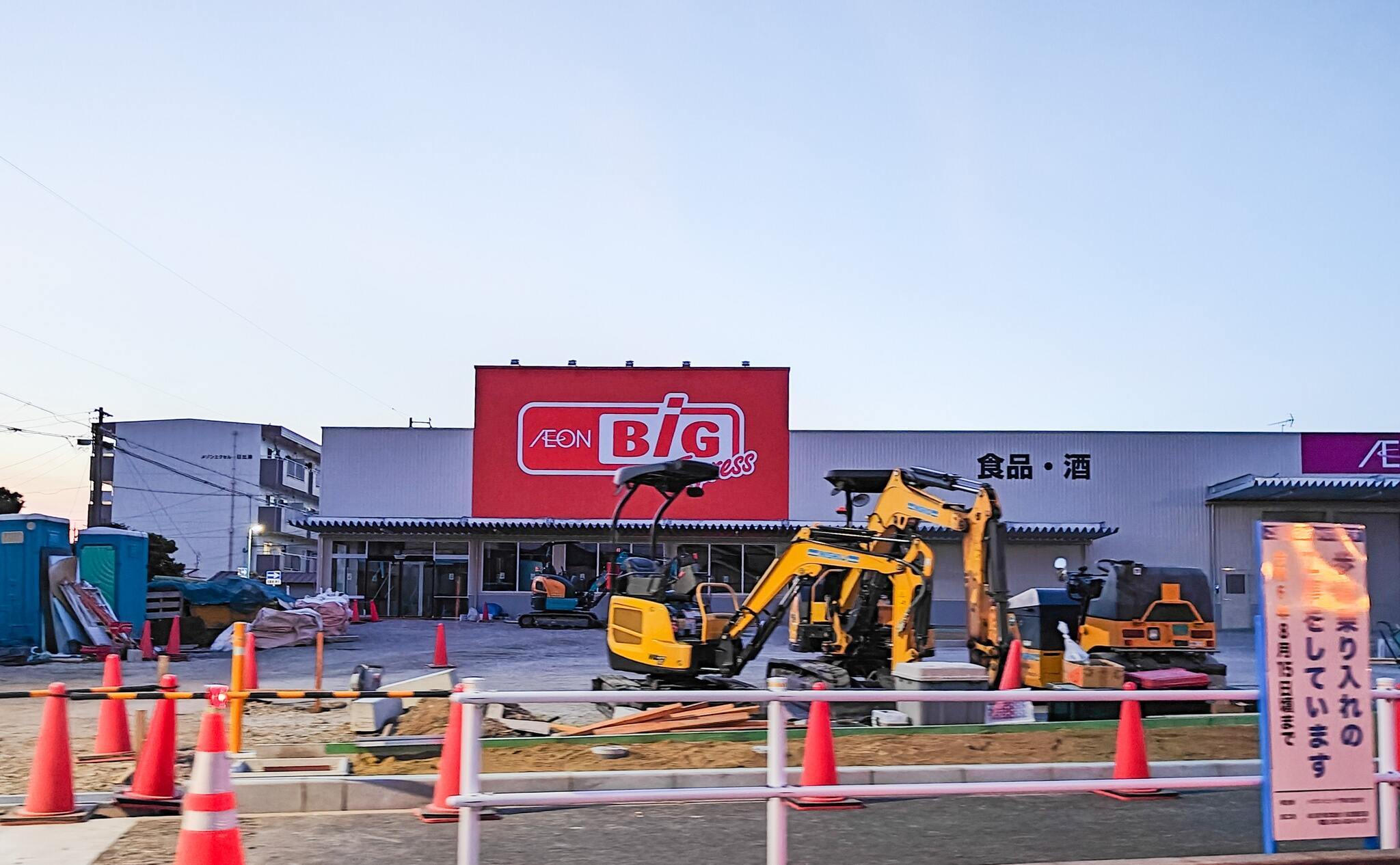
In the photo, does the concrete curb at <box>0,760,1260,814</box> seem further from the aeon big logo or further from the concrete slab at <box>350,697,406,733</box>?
the aeon big logo

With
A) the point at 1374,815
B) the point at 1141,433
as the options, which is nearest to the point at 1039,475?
the point at 1141,433

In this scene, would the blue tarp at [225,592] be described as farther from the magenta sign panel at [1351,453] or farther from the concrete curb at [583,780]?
the magenta sign panel at [1351,453]

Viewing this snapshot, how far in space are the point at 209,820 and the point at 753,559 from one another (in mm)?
37065

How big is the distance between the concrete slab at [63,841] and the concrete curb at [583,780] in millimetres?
700

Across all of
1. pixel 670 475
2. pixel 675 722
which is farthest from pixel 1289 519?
pixel 675 722

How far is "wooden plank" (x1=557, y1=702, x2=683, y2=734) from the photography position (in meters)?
11.8

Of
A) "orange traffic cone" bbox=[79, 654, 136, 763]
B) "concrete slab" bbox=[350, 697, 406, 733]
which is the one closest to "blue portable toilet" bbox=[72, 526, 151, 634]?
"orange traffic cone" bbox=[79, 654, 136, 763]

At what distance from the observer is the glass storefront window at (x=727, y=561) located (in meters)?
41.8

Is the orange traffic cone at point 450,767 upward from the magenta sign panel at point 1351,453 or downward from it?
downward

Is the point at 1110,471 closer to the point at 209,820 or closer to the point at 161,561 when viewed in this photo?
the point at 161,561

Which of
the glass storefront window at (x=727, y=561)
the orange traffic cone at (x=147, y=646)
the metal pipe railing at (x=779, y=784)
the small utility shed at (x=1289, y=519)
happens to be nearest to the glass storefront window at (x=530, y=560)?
the glass storefront window at (x=727, y=561)

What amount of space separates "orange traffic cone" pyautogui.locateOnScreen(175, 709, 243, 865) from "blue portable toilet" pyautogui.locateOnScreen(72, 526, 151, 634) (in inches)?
873

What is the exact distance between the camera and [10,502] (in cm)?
5722

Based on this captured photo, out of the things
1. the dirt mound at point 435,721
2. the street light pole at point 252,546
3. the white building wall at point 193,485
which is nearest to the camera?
the dirt mound at point 435,721
